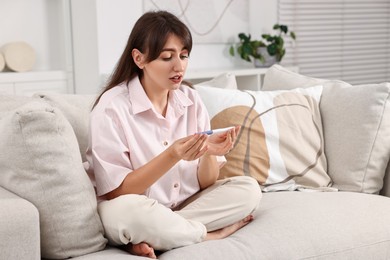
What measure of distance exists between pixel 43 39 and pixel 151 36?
254 cm

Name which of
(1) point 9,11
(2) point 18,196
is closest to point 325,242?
(2) point 18,196

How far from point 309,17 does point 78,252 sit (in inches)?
161

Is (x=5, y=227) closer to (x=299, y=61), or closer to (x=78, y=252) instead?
(x=78, y=252)

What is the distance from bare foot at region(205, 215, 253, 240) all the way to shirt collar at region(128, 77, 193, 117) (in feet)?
1.29

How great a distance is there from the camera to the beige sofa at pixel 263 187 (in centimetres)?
178

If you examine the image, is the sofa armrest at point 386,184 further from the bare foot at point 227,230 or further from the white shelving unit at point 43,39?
the white shelving unit at point 43,39

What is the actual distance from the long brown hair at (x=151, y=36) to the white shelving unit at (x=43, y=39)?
86.2 inches

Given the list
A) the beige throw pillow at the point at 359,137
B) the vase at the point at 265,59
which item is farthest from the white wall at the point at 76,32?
the beige throw pillow at the point at 359,137

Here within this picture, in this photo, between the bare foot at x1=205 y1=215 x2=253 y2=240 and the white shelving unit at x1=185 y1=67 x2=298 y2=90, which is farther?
the white shelving unit at x1=185 y1=67 x2=298 y2=90

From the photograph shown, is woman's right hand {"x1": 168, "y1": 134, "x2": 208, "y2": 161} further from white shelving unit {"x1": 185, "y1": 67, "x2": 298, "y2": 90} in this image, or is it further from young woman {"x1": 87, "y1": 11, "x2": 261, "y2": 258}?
white shelving unit {"x1": 185, "y1": 67, "x2": 298, "y2": 90}

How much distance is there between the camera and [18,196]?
1.80 m

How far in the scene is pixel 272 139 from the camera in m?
2.60

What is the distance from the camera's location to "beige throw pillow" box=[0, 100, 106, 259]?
1774 mm

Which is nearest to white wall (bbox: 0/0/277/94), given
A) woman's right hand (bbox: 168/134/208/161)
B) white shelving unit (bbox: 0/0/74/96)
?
white shelving unit (bbox: 0/0/74/96)
